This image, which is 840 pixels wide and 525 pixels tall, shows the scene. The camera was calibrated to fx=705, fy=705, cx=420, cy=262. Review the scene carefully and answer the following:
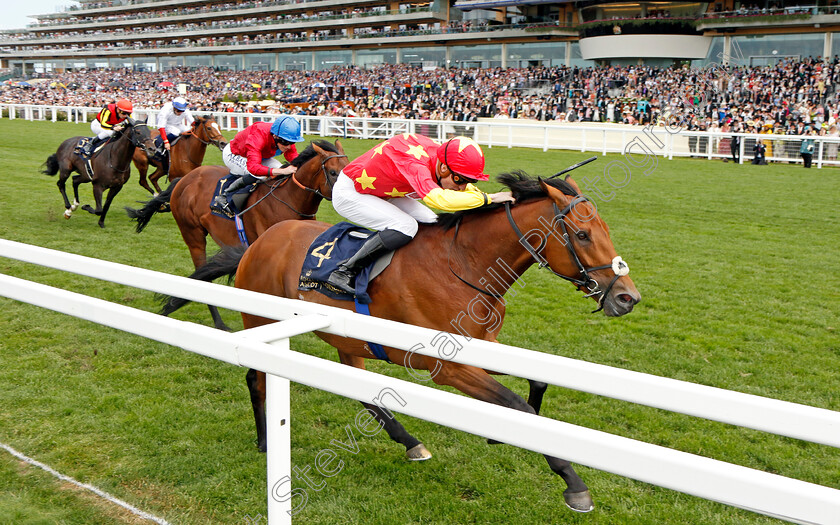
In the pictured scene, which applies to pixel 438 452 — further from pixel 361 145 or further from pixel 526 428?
pixel 361 145

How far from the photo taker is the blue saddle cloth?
3.50m

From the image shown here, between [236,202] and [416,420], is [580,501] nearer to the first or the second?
[416,420]

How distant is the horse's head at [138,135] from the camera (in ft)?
31.6

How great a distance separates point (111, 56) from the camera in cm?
7338

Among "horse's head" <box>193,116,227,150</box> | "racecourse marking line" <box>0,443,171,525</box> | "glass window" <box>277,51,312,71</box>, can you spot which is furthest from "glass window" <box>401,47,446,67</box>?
"racecourse marking line" <box>0,443,171,525</box>

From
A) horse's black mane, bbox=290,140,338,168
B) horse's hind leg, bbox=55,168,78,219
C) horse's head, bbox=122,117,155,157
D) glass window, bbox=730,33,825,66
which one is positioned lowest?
horse's hind leg, bbox=55,168,78,219

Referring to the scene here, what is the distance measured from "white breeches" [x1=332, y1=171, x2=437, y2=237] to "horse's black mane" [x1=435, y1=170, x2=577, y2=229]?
0.22m

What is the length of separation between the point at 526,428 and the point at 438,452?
2276mm

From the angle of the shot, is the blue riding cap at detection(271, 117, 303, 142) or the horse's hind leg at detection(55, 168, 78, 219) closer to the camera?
the blue riding cap at detection(271, 117, 303, 142)

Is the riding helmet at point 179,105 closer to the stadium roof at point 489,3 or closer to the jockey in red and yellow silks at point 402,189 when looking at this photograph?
the jockey in red and yellow silks at point 402,189

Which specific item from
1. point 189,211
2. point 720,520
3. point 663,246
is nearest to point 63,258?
point 720,520

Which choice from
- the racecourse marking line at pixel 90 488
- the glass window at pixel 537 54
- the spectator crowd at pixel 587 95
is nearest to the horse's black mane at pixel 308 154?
the racecourse marking line at pixel 90 488

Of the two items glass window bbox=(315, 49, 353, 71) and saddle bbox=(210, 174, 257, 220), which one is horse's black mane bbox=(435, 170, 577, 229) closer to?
saddle bbox=(210, 174, 257, 220)

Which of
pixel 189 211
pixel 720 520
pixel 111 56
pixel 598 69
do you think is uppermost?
pixel 111 56
